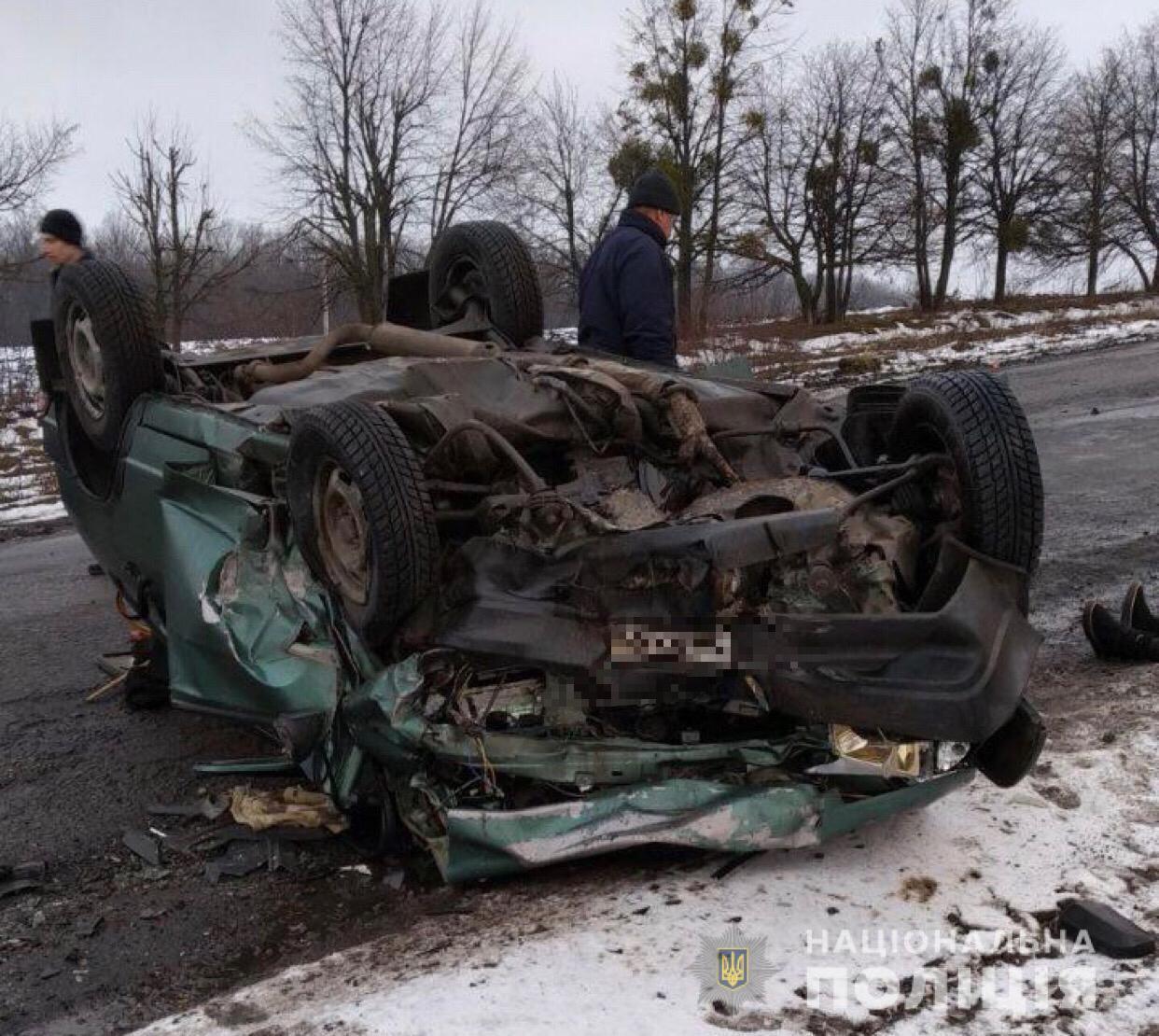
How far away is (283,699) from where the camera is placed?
11.1 ft

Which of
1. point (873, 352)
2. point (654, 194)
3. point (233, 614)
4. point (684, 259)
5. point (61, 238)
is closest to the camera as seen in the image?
point (233, 614)

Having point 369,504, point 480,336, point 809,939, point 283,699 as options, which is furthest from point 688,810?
point 480,336

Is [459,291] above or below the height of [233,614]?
above

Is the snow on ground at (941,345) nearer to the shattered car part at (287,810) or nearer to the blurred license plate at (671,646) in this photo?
the shattered car part at (287,810)

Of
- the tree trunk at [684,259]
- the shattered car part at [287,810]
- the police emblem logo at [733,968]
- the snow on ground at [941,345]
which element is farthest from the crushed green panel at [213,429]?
the tree trunk at [684,259]

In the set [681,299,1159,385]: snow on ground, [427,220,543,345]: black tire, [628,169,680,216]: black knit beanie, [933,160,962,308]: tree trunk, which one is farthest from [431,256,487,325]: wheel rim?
[933,160,962,308]: tree trunk

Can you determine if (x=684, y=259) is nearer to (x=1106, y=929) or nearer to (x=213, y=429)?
(x=213, y=429)

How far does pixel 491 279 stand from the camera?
16.4 feet

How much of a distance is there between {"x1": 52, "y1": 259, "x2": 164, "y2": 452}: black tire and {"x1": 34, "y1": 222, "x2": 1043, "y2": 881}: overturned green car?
61 cm

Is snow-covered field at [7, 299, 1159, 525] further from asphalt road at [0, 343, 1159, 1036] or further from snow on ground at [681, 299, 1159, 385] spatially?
asphalt road at [0, 343, 1159, 1036]

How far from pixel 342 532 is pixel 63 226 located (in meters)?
3.04

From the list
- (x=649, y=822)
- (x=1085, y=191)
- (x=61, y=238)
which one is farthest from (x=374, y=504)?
(x=1085, y=191)

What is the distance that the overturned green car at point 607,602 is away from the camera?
2748 millimetres

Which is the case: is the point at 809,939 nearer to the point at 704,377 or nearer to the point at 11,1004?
the point at 11,1004
